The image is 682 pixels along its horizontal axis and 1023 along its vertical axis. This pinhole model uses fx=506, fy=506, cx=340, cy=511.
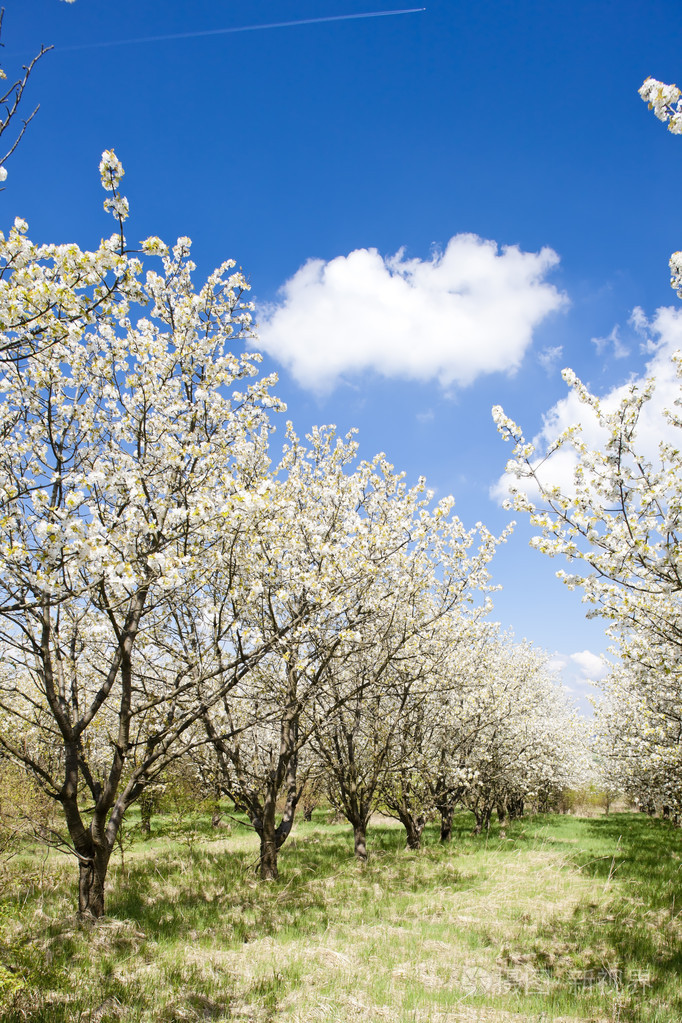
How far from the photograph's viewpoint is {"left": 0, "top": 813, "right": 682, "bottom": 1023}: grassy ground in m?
5.02

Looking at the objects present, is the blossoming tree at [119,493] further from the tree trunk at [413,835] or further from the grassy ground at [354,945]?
the tree trunk at [413,835]

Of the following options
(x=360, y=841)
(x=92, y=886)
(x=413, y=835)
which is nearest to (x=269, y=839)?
(x=360, y=841)

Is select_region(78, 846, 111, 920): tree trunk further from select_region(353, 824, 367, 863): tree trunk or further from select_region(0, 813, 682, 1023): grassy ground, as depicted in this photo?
select_region(353, 824, 367, 863): tree trunk

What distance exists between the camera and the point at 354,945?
21.8ft

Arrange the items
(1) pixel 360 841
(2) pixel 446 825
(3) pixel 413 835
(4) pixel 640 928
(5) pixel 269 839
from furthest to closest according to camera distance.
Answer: (2) pixel 446 825 < (3) pixel 413 835 < (1) pixel 360 841 < (5) pixel 269 839 < (4) pixel 640 928

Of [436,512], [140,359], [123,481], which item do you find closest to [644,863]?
[436,512]

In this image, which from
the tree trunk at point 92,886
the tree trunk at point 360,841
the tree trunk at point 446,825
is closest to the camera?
the tree trunk at point 92,886

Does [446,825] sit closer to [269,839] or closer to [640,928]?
[269,839]

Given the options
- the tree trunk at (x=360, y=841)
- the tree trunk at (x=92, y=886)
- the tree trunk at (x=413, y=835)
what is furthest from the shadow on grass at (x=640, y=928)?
the tree trunk at (x=92, y=886)

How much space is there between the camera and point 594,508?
227 inches

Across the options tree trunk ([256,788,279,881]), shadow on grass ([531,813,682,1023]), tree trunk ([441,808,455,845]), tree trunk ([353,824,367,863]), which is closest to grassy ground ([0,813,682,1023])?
shadow on grass ([531,813,682,1023])

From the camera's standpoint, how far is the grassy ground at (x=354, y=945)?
5016 millimetres

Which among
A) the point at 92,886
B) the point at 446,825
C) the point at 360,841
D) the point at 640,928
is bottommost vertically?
the point at 446,825

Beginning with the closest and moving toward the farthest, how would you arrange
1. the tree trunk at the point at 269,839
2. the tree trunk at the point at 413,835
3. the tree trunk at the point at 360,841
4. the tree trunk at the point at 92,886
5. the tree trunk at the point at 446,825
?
the tree trunk at the point at 92,886
the tree trunk at the point at 269,839
the tree trunk at the point at 360,841
the tree trunk at the point at 413,835
the tree trunk at the point at 446,825
